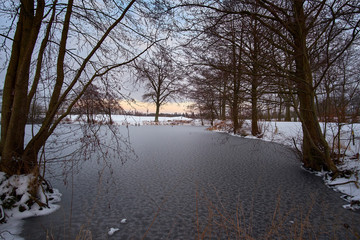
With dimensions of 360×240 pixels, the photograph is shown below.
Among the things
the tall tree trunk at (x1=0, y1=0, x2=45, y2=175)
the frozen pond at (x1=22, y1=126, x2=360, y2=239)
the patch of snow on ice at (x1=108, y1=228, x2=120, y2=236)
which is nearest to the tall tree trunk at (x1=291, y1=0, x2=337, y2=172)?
the frozen pond at (x1=22, y1=126, x2=360, y2=239)

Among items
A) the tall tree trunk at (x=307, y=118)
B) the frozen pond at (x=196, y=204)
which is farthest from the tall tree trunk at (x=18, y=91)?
the tall tree trunk at (x=307, y=118)

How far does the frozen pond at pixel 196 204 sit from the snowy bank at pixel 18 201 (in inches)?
5.2

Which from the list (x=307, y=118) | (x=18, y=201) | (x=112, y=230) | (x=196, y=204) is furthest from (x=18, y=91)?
(x=307, y=118)

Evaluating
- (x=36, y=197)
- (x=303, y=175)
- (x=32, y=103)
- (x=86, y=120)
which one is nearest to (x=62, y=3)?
(x=32, y=103)

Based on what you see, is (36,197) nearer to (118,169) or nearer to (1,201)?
(1,201)

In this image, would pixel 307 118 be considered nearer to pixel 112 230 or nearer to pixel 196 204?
pixel 196 204

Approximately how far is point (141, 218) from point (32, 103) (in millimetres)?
1903

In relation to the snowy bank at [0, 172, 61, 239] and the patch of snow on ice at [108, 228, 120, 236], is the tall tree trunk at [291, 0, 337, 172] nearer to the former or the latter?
the patch of snow on ice at [108, 228, 120, 236]

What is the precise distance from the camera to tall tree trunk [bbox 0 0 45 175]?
2.35m

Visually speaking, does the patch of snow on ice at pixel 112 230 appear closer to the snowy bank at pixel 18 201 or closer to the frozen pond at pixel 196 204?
the frozen pond at pixel 196 204

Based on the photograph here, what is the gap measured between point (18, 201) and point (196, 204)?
1873mm

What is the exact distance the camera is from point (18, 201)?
2170mm

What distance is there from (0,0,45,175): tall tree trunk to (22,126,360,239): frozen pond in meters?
0.74

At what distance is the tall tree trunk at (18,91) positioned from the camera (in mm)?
2352
